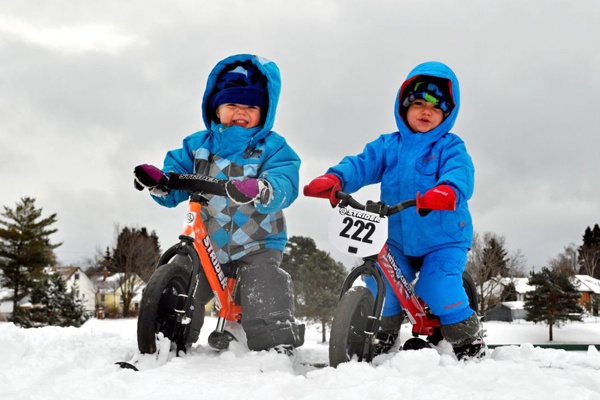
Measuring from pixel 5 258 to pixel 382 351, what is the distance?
2580 centimetres

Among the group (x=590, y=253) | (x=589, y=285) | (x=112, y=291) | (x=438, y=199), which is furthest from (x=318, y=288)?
(x=590, y=253)

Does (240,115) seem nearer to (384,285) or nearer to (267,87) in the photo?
(267,87)

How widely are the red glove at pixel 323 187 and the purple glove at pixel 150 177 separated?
2.82ft

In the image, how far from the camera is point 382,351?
11.4 ft

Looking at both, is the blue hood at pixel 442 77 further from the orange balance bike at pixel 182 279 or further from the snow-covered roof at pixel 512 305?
the snow-covered roof at pixel 512 305

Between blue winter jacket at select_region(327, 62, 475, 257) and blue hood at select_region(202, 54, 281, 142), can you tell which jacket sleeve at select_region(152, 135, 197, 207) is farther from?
blue winter jacket at select_region(327, 62, 475, 257)

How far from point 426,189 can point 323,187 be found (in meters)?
0.69

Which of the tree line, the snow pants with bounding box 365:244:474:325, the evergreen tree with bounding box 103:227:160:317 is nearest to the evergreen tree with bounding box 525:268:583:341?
the tree line

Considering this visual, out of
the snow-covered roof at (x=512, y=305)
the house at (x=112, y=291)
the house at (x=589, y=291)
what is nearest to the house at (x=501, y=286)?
the snow-covered roof at (x=512, y=305)

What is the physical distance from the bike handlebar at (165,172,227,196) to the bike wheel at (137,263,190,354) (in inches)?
18.2

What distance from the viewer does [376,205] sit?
301 centimetres

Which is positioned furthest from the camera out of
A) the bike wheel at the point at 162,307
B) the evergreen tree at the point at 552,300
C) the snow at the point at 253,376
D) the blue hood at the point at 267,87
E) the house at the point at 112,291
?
the house at the point at 112,291

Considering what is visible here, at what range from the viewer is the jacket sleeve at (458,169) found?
3.11 m

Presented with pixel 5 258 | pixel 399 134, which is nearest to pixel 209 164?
pixel 399 134
